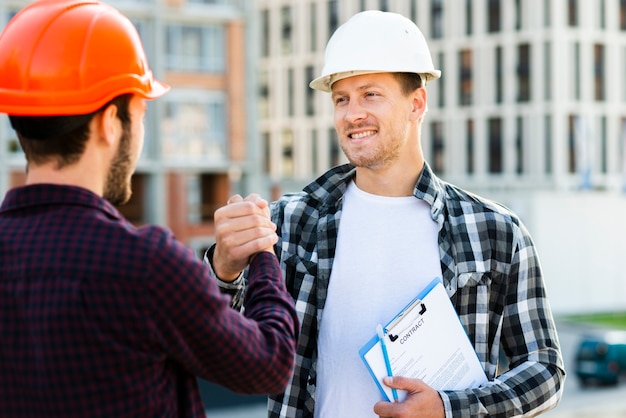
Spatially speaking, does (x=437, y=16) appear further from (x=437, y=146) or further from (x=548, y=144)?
(x=548, y=144)

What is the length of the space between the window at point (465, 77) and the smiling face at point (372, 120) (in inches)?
1809

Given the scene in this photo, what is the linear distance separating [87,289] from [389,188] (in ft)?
5.48

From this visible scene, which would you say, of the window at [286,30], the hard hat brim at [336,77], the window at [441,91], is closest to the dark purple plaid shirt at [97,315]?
the hard hat brim at [336,77]

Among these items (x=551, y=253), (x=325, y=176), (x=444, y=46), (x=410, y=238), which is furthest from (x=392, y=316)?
(x=444, y=46)

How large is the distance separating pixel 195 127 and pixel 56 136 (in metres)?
27.2

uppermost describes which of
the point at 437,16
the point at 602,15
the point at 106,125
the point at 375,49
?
the point at 437,16

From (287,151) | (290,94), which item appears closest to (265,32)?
(290,94)

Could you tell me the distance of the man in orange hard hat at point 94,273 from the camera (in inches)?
75.2

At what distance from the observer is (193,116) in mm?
29016

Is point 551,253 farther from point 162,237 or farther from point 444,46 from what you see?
point 162,237

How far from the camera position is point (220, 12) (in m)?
29.2

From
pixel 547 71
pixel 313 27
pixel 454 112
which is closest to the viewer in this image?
pixel 547 71

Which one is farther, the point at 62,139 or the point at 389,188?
the point at 389,188

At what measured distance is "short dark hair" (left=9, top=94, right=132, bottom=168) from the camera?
2.01 m
